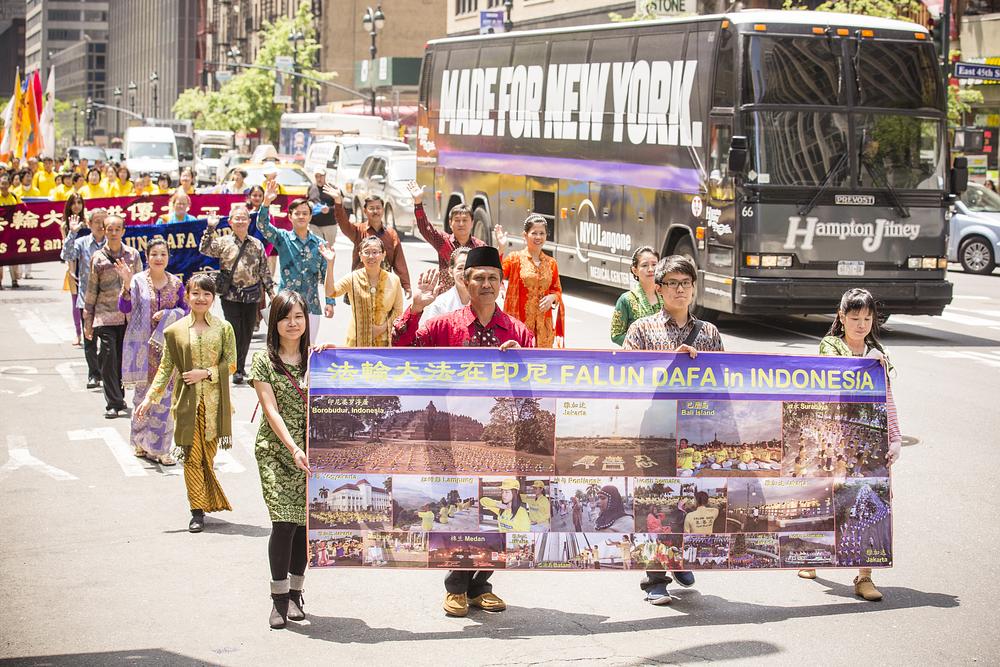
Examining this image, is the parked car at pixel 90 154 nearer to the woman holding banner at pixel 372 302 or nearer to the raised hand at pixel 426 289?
the woman holding banner at pixel 372 302

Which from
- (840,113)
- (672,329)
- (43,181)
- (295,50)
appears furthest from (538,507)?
(295,50)

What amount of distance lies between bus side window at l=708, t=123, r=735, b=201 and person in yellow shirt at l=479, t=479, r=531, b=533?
11.1m

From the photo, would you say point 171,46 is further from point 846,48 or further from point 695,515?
point 695,515

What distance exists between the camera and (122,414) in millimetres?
12766

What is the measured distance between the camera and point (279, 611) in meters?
6.76

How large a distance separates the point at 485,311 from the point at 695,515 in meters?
1.42

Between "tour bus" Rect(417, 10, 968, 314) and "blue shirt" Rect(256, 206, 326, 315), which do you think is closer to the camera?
"blue shirt" Rect(256, 206, 326, 315)

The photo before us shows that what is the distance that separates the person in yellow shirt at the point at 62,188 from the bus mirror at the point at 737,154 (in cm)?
1339

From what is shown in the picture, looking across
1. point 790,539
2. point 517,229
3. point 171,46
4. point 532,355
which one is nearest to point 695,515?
point 790,539

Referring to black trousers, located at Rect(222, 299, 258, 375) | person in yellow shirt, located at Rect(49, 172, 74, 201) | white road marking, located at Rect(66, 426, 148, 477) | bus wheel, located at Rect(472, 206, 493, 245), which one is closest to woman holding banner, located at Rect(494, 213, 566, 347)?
white road marking, located at Rect(66, 426, 148, 477)

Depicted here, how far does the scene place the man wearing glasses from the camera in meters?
7.23

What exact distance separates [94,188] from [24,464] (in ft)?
55.0

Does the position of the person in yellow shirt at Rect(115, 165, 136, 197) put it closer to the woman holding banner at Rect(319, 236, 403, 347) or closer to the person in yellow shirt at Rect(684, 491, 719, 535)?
the woman holding banner at Rect(319, 236, 403, 347)

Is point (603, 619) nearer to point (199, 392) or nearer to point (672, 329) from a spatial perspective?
point (672, 329)
